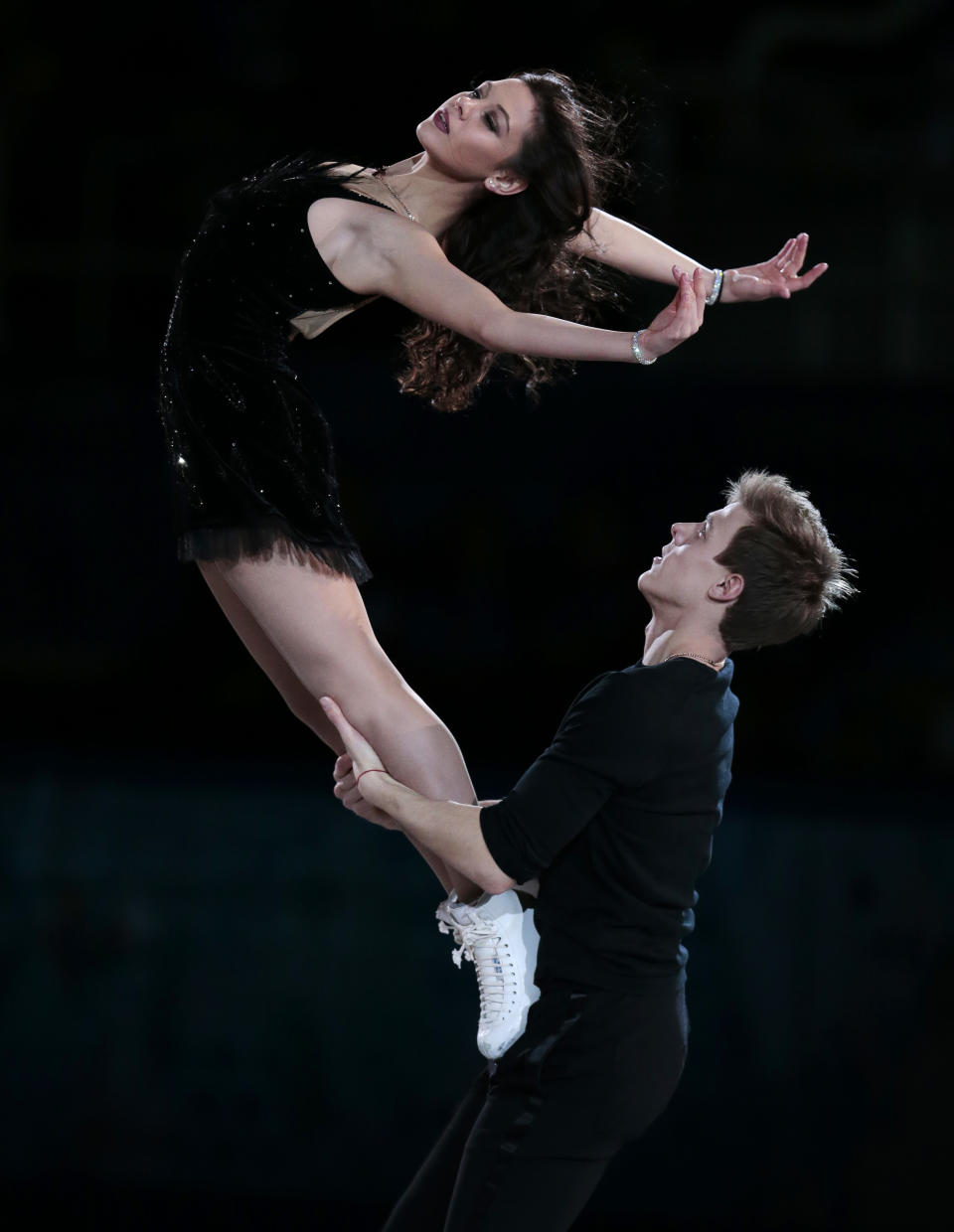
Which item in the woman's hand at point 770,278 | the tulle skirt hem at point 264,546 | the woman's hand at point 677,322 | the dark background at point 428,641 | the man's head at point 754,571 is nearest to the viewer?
the woman's hand at point 677,322

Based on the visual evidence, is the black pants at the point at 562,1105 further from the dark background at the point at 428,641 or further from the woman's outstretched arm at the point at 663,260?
the dark background at the point at 428,641

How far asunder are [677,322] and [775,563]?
0.34 metres

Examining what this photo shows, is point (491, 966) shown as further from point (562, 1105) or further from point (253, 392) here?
point (253, 392)

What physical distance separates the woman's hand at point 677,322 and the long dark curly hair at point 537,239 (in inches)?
14.4

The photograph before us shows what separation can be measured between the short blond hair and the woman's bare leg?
1.37ft

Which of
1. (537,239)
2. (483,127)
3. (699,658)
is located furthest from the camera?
(537,239)

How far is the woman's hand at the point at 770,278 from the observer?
84.7 inches

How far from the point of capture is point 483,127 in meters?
2.03

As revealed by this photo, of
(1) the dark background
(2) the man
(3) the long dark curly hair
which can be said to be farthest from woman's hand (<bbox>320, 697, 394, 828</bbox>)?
(1) the dark background

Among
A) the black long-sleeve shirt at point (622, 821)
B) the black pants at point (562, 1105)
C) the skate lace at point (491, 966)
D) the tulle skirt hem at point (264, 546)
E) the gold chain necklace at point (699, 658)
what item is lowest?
the black pants at point (562, 1105)

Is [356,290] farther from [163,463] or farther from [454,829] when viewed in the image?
[163,463]

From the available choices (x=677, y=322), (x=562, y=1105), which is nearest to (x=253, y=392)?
(x=677, y=322)

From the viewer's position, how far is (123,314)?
5496mm

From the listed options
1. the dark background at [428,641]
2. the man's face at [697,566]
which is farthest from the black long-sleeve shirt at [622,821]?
the dark background at [428,641]
